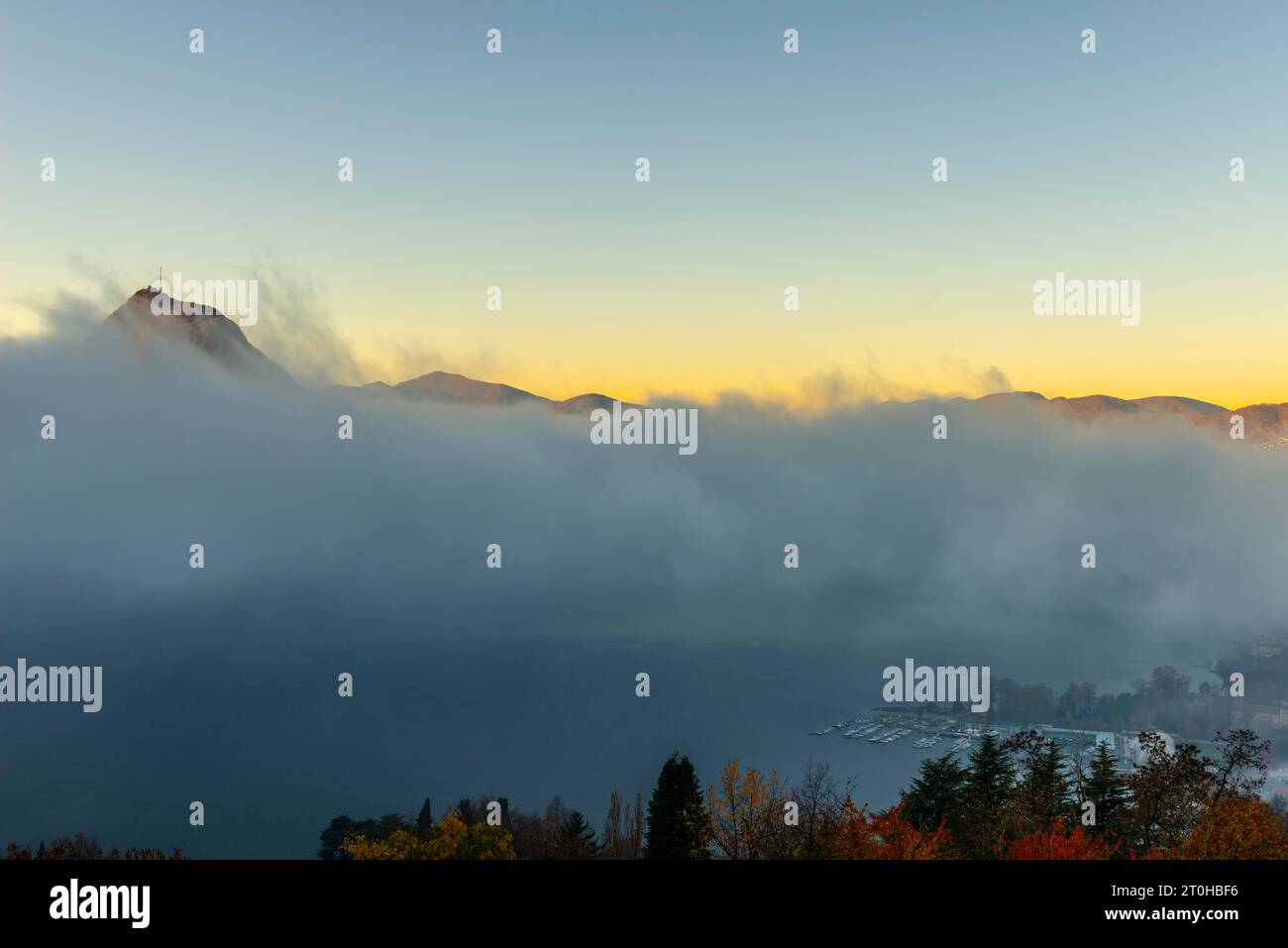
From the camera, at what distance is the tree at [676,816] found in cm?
5144

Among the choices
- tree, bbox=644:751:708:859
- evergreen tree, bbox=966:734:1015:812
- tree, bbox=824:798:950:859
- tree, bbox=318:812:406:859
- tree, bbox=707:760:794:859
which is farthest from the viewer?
tree, bbox=318:812:406:859

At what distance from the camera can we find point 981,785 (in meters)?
48.0

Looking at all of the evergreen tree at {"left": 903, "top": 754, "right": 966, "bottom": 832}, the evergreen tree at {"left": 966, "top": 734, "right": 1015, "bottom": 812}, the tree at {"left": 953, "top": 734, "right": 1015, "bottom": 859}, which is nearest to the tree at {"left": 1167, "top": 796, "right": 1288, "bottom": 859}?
the tree at {"left": 953, "top": 734, "right": 1015, "bottom": 859}

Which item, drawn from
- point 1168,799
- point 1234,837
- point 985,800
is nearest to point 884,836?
point 985,800

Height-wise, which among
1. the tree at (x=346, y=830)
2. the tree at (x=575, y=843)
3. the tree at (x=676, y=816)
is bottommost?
the tree at (x=346, y=830)

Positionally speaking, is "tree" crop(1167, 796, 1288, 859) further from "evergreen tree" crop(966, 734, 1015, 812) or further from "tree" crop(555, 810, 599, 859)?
"tree" crop(555, 810, 599, 859)

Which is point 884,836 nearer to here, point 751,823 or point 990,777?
point 751,823

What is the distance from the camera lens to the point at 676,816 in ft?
174

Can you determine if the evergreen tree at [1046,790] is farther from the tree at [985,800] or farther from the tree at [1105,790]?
the tree at [985,800]

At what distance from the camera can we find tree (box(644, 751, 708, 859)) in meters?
51.4

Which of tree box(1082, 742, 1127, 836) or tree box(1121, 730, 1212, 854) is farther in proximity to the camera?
tree box(1082, 742, 1127, 836)

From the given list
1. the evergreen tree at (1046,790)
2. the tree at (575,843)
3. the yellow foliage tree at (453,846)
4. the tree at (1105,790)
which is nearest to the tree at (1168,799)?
the tree at (1105,790)
